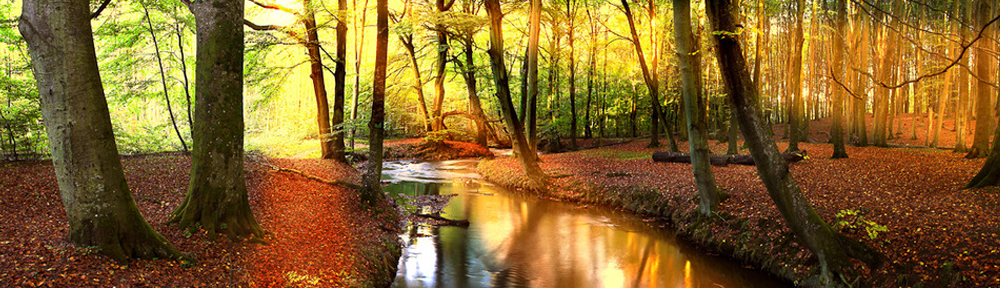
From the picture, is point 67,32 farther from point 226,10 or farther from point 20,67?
point 20,67

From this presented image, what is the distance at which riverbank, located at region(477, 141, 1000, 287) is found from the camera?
18.5ft

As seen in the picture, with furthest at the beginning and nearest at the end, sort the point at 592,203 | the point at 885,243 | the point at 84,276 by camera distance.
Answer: the point at 592,203 < the point at 885,243 < the point at 84,276

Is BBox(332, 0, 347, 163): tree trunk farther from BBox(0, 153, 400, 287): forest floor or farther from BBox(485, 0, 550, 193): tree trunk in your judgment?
BBox(0, 153, 400, 287): forest floor

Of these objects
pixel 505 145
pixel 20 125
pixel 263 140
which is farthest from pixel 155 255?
pixel 505 145

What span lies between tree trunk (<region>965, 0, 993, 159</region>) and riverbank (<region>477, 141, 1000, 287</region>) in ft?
1.80

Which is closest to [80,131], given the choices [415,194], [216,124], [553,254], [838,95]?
[216,124]

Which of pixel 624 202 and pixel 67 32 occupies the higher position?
pixel 67 32

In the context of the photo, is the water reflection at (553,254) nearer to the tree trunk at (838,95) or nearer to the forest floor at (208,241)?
the forest floor at (208,241)

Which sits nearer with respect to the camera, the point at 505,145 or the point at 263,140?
the point at 263,140

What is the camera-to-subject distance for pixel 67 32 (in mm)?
4082

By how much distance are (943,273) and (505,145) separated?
93.2ft

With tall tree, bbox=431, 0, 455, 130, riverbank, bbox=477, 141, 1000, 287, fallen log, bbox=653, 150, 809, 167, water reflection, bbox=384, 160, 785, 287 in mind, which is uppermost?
tall tree, bbox=431, 0, 455, 130

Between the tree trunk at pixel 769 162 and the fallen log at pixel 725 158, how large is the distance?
5584mm

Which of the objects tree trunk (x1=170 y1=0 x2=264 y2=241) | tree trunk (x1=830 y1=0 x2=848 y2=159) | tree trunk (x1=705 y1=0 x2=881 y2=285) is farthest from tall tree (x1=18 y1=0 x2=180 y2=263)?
tree trunk (x1=830 y1=0 x2=848 y2=159)
